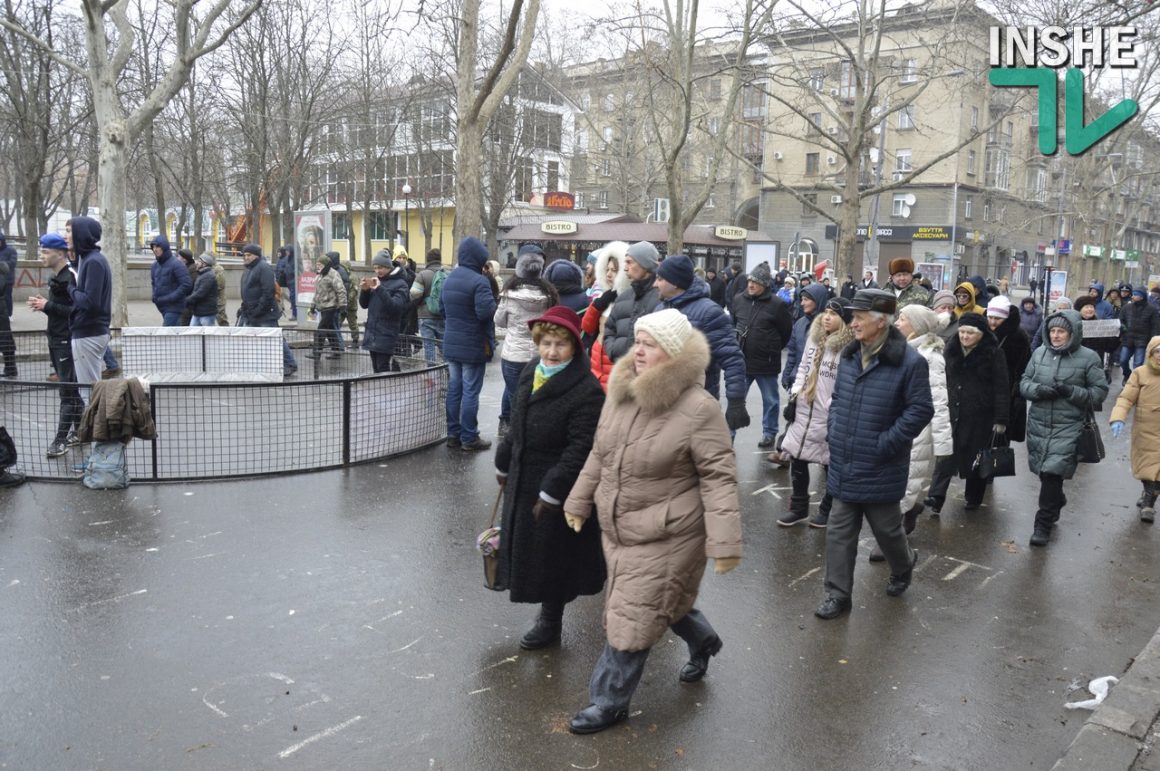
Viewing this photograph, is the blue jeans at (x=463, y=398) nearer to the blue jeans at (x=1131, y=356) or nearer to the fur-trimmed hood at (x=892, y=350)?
the fur-trimmed hood at (x=892, y=350)

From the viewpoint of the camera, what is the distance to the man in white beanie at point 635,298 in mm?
6094

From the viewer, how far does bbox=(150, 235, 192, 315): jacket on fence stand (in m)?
12.2

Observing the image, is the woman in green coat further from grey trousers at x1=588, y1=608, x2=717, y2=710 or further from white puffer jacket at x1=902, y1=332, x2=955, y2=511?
grey trousers at x1=588, y1=608, x2=717, y2=710

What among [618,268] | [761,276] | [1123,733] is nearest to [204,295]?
[761,276]

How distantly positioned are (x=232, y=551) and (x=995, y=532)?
5.41 m

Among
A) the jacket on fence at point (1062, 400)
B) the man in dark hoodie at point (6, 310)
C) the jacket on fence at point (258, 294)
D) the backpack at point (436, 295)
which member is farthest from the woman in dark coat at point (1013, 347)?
the man in dark hoodie at point (6, 310)

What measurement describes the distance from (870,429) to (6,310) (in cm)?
1159

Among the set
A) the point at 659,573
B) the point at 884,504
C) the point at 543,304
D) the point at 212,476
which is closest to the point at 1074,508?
the point at 884,504

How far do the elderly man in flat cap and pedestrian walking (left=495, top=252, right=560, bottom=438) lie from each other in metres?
3.29

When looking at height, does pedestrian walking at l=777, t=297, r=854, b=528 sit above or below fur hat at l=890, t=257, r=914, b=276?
below

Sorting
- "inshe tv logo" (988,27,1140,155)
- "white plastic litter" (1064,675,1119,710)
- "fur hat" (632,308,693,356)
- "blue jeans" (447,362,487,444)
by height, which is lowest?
"white plastic litter" (1064,675,1119,710)

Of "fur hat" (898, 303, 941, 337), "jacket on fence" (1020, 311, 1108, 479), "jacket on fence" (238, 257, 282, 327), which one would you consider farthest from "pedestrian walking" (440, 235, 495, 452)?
"jacket on fence" (238, 257, 282, 327)

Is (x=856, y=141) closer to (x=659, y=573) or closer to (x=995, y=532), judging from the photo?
(x=995, y=532)

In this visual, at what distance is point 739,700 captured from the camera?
13.4 ft
